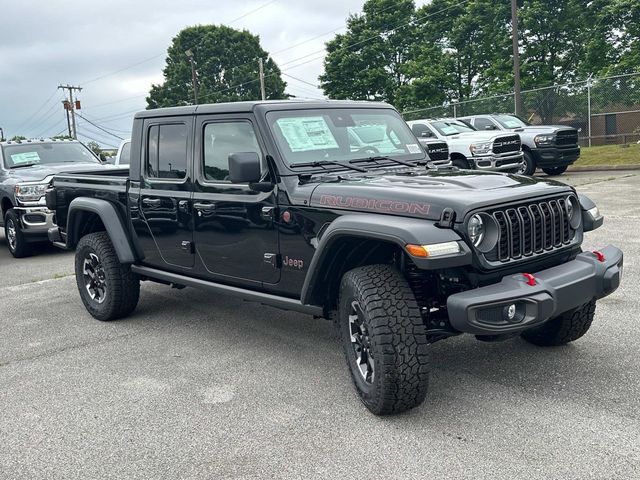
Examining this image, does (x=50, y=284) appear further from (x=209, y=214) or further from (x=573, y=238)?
(x=573, y=238)

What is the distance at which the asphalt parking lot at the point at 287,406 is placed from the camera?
10.4 ft

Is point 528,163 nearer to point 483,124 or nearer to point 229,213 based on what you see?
point 483,124

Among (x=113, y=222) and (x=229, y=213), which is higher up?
(x=229, y=213)

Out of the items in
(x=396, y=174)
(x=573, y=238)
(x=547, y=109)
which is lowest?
(x=573, y=238)

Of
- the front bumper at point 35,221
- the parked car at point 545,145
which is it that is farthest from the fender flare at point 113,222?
the parked car at point 545,145

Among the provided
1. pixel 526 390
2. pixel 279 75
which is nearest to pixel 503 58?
pixel 279 75

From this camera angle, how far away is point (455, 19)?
37812mm

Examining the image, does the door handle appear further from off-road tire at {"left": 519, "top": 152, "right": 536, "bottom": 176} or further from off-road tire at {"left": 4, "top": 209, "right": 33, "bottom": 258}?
off-road tire at {"left": 519, "top": 152, "right": 536, "bottom": 176}

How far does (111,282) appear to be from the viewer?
19.0 feet

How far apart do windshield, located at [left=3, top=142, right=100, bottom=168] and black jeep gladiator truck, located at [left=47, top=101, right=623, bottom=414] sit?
5829 mm

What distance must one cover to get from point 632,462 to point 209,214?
3113 millimetres

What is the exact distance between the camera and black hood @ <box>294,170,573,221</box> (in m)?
3.50

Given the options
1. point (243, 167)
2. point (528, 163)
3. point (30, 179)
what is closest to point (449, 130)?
point (528, 163)

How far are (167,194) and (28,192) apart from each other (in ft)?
18.9
